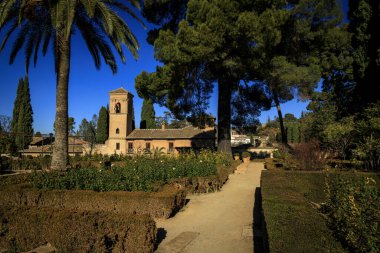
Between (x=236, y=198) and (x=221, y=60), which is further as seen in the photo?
(x=221, y=60)

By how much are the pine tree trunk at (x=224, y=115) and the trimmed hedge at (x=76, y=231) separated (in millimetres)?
14347

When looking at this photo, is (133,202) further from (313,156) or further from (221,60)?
(221,60)

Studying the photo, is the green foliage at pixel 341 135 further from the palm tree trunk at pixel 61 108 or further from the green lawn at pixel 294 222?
the palm tree trunk at pixel 61 108

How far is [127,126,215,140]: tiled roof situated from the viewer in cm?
3723

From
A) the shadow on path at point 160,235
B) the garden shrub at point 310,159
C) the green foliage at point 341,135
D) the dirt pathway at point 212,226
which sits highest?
the green foliage at point 341,135

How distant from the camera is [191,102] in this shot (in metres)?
19.3

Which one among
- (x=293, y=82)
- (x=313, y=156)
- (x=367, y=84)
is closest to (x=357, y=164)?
(x=313, y=156)

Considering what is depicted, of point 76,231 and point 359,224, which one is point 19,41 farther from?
point 359,224

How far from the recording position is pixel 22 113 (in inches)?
1681

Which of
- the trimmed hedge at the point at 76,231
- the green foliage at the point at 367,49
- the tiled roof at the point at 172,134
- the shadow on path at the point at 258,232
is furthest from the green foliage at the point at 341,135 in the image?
the tiled roof at the point at 172,134

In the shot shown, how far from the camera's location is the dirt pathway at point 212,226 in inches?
224

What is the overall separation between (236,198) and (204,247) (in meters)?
4.63

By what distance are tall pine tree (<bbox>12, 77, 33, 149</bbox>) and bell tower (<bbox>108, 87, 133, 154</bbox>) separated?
12593mm

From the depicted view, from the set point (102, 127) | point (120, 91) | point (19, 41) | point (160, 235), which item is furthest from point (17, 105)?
point (160, 235)
